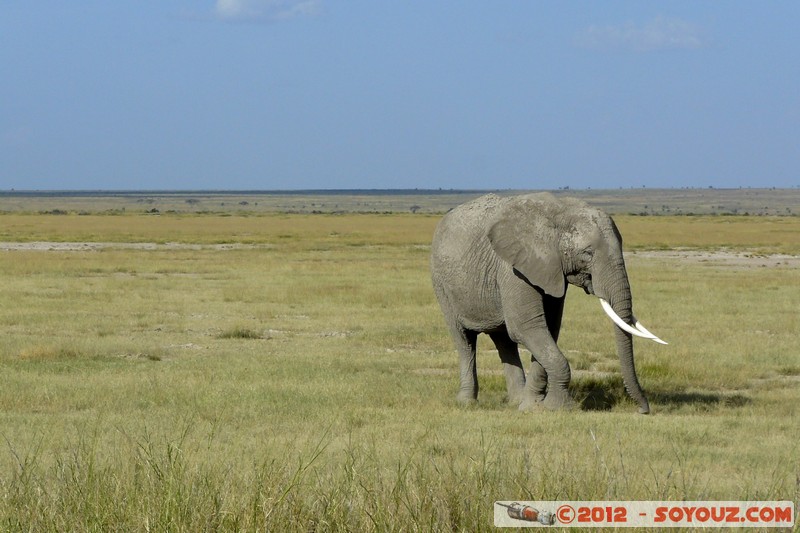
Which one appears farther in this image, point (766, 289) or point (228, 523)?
point (766, 289)

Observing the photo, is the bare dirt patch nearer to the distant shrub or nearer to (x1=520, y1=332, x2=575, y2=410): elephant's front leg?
the distant shrub

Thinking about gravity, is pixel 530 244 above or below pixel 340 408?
above

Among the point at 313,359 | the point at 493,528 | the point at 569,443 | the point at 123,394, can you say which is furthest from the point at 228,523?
the point at 313,359

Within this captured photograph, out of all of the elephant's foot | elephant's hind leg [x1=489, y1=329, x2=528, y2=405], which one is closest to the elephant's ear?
the elephant's foot

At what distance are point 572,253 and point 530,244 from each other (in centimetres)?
42

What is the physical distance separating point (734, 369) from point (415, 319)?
7335mm

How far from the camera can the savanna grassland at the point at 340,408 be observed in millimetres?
5723

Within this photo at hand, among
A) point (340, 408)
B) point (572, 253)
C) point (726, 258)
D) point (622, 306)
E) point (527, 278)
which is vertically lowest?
point (726, 258)

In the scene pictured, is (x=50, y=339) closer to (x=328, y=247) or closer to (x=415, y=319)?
(x=415, y=319)

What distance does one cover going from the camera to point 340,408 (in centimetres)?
1151

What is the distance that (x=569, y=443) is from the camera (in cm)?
952

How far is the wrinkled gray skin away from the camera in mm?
10914

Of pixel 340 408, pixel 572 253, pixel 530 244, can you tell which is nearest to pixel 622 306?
pixel 572 253

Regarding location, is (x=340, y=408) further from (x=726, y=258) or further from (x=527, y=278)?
(x=726, y=258)
